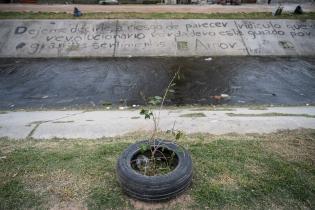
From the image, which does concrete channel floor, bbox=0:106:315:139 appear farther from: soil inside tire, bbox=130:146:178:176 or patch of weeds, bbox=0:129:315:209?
soil inside tire, bbox=130:146:178:176

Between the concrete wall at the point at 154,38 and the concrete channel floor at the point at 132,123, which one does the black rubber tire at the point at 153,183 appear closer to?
the concrete channel floor at the point at 132,123

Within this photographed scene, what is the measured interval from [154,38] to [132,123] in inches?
309

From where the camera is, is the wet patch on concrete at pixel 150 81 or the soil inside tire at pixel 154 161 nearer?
the soil inside tire at pixel 154 161

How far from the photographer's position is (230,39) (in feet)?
43.0

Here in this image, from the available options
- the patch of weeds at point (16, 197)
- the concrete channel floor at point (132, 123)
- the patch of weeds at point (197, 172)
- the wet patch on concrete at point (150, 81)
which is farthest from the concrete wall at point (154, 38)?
the patch of weeds at point (16, 197)

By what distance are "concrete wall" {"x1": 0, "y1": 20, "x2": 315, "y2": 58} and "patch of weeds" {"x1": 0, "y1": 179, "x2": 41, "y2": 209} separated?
9.08m

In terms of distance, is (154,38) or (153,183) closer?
(153,183)

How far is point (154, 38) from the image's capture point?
1300 cm

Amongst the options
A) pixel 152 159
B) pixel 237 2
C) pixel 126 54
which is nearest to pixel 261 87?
pixel 126 54

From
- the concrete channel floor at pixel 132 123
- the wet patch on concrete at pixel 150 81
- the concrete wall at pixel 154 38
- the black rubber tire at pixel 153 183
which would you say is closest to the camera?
the black rubber tire at pixel 153 183

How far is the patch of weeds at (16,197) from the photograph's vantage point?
346 centimetres

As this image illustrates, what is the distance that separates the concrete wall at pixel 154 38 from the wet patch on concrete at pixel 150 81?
56cm

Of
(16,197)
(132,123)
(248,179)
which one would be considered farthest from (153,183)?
(132,123)

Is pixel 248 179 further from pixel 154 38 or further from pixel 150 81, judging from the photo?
pixel 154 38
